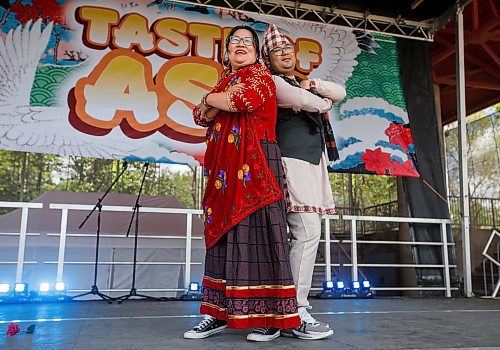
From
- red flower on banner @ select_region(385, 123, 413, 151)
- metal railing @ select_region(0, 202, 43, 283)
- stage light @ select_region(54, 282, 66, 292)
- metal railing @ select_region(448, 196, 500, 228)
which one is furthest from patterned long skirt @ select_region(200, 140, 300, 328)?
metal railing @ select_region(448, 196, 500, 228)

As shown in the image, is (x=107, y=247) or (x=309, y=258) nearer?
(x=309, y=258)

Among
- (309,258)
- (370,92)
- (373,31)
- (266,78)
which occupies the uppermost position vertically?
(373,31)

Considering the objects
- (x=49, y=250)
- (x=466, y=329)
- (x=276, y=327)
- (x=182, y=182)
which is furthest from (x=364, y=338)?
(x=182, y=182)

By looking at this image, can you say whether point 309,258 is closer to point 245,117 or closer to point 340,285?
point 245,117

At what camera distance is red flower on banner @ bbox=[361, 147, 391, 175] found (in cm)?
462

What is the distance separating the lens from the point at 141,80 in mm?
4285

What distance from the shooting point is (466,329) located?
6.08ft

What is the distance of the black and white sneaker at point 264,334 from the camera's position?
1.51 meters

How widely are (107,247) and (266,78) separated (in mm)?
4279

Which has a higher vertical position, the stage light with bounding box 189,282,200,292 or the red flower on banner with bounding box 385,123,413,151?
the red flower on banner with bounding box 385,123,413,151

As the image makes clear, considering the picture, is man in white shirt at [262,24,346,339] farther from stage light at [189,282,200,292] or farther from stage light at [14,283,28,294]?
stage light at [14,283,28,294]

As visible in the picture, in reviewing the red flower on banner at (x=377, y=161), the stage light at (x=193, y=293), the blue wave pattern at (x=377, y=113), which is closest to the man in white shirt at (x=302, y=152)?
the stage light at (x=193, y=293)

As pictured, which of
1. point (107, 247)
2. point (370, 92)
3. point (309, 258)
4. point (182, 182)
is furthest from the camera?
point (182, 182)

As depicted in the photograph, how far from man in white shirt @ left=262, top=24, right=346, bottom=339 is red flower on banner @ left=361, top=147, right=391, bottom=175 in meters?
2.88
